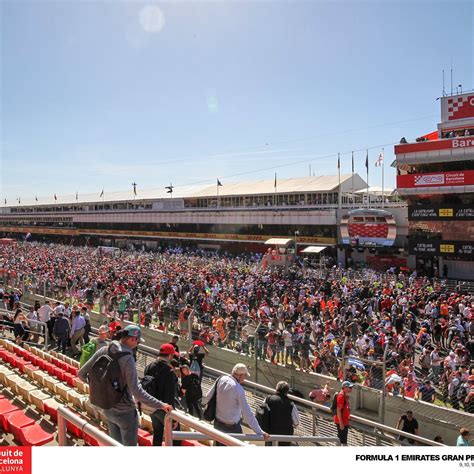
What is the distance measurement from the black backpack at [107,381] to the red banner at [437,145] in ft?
88.6

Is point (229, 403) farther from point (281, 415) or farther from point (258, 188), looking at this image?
point (258, 188)

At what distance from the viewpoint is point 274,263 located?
29.7 metres

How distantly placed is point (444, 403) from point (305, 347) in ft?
10.1

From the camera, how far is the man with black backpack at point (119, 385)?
3859 millimetres

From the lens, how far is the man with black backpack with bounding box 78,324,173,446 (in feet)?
12.7

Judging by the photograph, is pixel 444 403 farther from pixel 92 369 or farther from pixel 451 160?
pixel 451 160

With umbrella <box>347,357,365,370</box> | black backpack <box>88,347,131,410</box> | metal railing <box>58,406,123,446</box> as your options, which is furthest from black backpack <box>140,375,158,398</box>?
umbrella <box>347,357,365,370</box>

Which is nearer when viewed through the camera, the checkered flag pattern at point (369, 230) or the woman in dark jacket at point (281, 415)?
the woman in dark jacket at point (281, 415)

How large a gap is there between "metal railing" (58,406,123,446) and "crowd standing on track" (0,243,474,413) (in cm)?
639

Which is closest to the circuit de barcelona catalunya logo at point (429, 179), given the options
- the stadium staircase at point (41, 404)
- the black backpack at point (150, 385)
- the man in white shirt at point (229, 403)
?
the stadium staircase at point (41, 404)

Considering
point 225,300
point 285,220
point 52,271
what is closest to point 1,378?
point 225,300

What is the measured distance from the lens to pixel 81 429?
3402mm

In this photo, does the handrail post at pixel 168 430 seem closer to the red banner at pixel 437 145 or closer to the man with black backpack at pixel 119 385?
the man with black backpack at pixel 119 385
